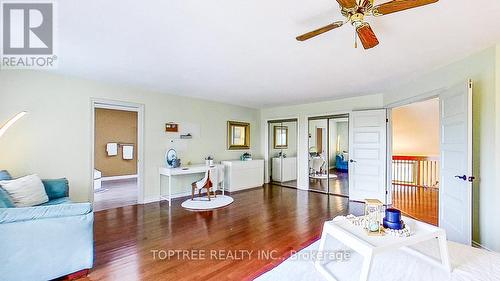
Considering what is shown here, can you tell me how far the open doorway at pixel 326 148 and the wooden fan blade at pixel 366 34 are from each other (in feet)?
11.8

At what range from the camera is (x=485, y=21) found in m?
1.95

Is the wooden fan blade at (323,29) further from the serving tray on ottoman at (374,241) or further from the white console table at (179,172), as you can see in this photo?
the white console table at (179,172)

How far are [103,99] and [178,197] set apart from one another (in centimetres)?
245

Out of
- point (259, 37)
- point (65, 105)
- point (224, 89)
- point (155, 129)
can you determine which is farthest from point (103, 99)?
point (259, 37)

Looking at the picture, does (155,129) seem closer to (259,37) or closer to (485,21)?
(259,37)

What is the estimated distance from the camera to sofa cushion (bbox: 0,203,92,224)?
71.2 inches

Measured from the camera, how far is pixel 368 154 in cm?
475

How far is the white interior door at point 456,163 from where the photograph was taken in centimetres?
241

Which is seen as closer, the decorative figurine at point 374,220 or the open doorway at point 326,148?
the decorative figurine at point 374,220

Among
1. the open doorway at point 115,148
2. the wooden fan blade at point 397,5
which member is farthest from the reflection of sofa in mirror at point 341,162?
the open doorway at point 115,148

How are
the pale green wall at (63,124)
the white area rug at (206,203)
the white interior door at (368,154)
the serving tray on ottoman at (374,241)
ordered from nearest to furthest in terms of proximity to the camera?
the serving tray on ottoman at (374,241)
the pale green wall at (63,124)
the white area rug at (206,203)
the white interior door at (368,154)

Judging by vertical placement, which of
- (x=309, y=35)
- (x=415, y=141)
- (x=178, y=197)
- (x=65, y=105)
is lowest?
(x=178, y=197)

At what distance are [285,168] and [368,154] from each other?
2468 mm

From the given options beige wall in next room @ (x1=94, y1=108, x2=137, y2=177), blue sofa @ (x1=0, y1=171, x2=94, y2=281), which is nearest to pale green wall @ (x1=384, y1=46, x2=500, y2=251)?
blue sofa @ (x1=0, y1=171, x2=94, y2=281)
